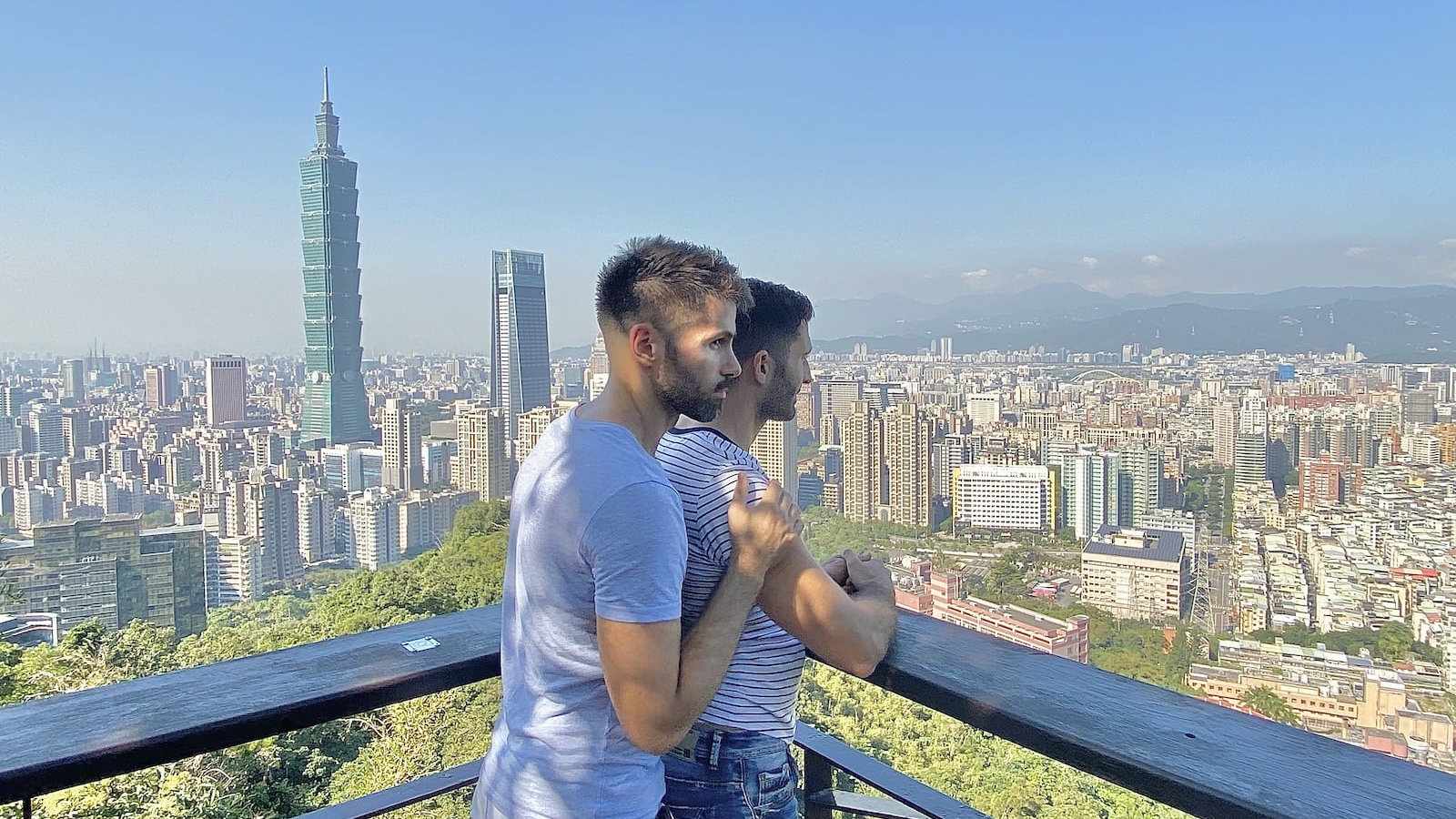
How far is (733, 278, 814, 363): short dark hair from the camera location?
4.09 ft

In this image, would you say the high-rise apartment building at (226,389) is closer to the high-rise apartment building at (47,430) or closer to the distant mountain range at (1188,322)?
the high-rise apartment building at (47,430)

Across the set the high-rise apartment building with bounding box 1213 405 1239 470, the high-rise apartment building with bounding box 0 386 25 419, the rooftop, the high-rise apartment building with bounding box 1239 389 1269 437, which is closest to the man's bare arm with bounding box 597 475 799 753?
the rooftop

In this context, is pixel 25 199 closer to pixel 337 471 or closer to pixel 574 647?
pixel 337 471

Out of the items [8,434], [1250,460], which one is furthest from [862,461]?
[8,434]

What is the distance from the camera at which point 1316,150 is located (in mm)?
24766

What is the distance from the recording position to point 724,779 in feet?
3.51

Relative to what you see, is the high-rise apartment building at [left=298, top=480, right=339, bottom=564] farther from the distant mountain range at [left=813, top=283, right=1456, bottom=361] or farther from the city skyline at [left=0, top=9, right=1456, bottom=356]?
the distant mountain range at [left=813, top=283, right=1456, bottom=361]

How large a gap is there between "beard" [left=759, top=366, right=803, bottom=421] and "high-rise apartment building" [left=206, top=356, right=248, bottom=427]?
19.6 metres

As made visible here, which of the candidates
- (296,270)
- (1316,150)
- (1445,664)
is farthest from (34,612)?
(1316,150)

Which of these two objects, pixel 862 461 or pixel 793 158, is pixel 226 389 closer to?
pixel 793 158

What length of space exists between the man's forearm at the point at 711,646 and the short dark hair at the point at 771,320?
0.38 metres

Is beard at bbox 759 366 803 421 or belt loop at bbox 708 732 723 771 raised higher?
beard at bbox 759 366 803 421

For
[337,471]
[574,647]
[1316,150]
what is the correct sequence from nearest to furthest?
[574,647] → [337,471] → [1316,150]

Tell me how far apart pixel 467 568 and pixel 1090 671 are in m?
6.41
